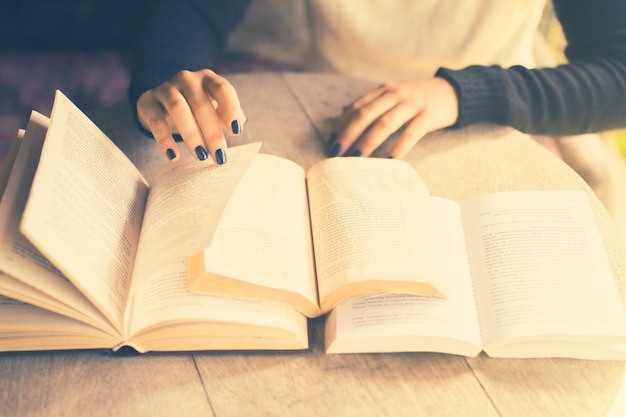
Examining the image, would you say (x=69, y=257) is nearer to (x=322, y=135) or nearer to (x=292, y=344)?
(x=292, y=344)

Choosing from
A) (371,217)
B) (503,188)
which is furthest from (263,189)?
(503,188)

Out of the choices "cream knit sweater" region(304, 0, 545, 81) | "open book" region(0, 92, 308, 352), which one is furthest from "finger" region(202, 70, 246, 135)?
"cream knit sweater" region(304, 0, 545, 81)

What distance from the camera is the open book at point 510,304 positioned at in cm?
61

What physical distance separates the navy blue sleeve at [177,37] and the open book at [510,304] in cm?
Result: 56

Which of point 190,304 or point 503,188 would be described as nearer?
point 190,304

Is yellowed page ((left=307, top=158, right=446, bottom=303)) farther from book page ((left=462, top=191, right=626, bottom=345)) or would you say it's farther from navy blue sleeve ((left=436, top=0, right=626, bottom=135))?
navy blue sleeve ((left=436, top=0, right=626, bottom=135))

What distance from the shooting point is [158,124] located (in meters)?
0.77

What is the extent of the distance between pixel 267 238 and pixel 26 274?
26 cm

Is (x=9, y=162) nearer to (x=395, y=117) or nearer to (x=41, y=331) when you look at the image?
(x=41, y=331)

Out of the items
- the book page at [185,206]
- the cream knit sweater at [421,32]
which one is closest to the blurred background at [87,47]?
the cream knit sweater at [421,32]

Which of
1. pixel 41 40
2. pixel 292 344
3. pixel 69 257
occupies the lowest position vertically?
pixel 41 40

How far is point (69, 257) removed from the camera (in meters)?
0.54

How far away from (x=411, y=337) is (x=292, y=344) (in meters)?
0.14

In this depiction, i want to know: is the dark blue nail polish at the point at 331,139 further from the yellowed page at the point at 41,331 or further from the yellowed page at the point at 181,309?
the yellowed page at the point at 41,331
